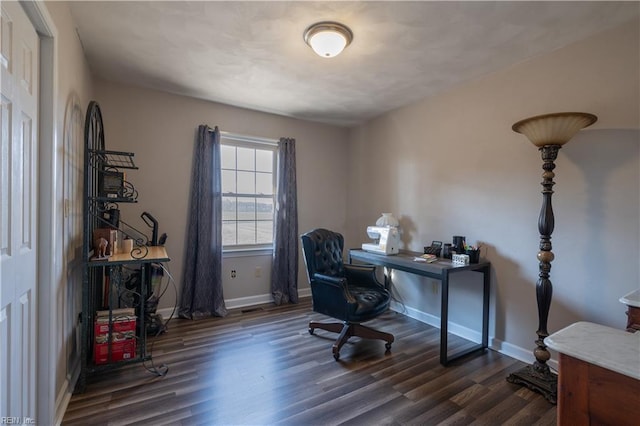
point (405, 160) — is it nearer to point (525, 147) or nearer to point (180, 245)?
point (525, 147)

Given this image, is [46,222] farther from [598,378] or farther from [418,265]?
[418,265]

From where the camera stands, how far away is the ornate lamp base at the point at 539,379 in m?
1.96

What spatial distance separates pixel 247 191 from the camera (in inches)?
150

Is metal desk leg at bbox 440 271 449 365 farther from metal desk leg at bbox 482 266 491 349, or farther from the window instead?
the window

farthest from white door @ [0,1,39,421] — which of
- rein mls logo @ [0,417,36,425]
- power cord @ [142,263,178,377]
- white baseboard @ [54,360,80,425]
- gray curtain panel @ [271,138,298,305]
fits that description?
gray curtain panel @ [271,138,298,305]

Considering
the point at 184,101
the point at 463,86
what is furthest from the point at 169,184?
the point at 463,86

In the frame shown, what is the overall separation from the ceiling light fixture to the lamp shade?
136 centimetres

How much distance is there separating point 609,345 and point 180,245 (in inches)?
135

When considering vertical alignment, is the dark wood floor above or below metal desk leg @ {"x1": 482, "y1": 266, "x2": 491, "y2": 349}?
below

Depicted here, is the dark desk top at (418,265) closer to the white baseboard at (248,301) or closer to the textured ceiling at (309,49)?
the white baseboard at (248,301)

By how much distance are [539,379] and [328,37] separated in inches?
110

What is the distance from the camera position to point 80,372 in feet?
6.59

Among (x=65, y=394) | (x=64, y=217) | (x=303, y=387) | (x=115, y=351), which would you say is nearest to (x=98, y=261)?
(x=64, y=217)

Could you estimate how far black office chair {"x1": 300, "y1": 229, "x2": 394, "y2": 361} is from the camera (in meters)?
2.49
